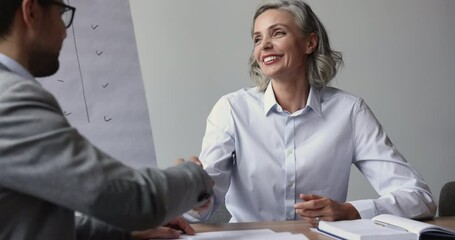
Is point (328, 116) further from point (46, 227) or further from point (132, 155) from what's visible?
point (46, 227)

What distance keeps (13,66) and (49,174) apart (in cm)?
20

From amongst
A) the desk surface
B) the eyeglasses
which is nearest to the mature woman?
the desk surface

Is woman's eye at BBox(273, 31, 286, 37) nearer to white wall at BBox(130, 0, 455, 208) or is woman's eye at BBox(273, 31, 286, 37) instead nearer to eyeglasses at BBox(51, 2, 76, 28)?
white wall at BBox(130, 0, 455, 208)

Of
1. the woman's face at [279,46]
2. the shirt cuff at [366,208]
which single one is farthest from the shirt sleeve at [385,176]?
the woman's face at [279,46]

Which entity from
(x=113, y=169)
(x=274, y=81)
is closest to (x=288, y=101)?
(x=274, y=81)

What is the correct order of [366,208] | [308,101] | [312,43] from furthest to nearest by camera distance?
[312,43]
[308,101]
[366,208]

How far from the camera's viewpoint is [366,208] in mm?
1473

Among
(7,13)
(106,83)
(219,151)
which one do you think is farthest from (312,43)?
(7,13)

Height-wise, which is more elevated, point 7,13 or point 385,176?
point 7,13

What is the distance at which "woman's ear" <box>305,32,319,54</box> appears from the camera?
194cm

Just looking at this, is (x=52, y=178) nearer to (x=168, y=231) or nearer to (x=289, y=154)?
(x=168, y=231)

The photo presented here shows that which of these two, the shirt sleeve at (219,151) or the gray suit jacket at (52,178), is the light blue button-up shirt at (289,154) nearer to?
the shirt sleeve at (219,151)

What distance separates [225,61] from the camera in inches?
94.1

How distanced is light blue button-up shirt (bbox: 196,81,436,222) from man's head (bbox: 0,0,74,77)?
913 mm
